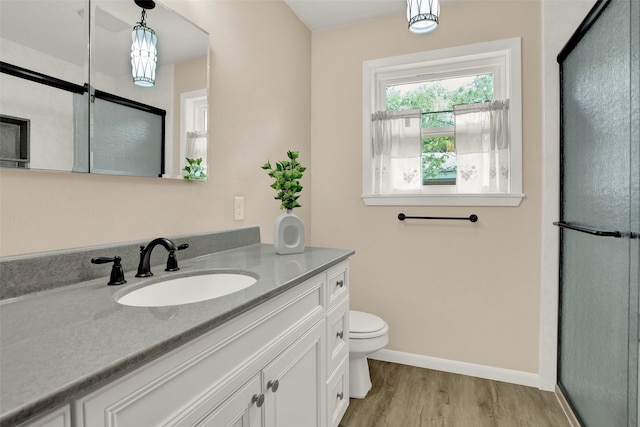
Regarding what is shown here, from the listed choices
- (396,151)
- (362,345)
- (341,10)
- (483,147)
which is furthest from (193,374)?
(341,10)

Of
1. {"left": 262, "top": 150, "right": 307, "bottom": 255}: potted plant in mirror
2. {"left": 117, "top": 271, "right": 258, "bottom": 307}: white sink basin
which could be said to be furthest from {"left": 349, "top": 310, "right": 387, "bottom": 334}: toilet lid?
{"left": 117, "top": 271, "right": 258, "bottom": 307}: white sink basin

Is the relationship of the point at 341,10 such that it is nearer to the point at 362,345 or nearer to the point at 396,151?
the point at 396,151

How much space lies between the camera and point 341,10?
234cm

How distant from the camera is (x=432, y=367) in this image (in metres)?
2.31

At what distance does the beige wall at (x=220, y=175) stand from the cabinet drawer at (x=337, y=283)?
2.03 ft

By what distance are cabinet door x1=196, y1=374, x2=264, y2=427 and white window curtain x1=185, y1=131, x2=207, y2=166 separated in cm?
98

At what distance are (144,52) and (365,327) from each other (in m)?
1.70

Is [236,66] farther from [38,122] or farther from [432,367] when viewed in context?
[432,367]

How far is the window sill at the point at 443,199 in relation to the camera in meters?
2.10

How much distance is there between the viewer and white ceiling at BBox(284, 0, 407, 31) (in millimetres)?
2262

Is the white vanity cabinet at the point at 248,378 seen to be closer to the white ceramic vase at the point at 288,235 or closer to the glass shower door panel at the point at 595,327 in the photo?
the white ceramic vase at the point at 288,235

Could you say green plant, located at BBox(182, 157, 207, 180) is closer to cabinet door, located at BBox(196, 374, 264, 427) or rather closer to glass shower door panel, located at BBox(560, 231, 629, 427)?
cabinet door, located at BBox(196, 374, 264, 427)

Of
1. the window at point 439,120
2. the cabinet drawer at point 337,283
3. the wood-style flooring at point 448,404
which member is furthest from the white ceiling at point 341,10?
the wood-style flooring at point 448,404

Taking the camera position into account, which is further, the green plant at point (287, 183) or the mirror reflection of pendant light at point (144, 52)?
the green plant at point (287, 183)
